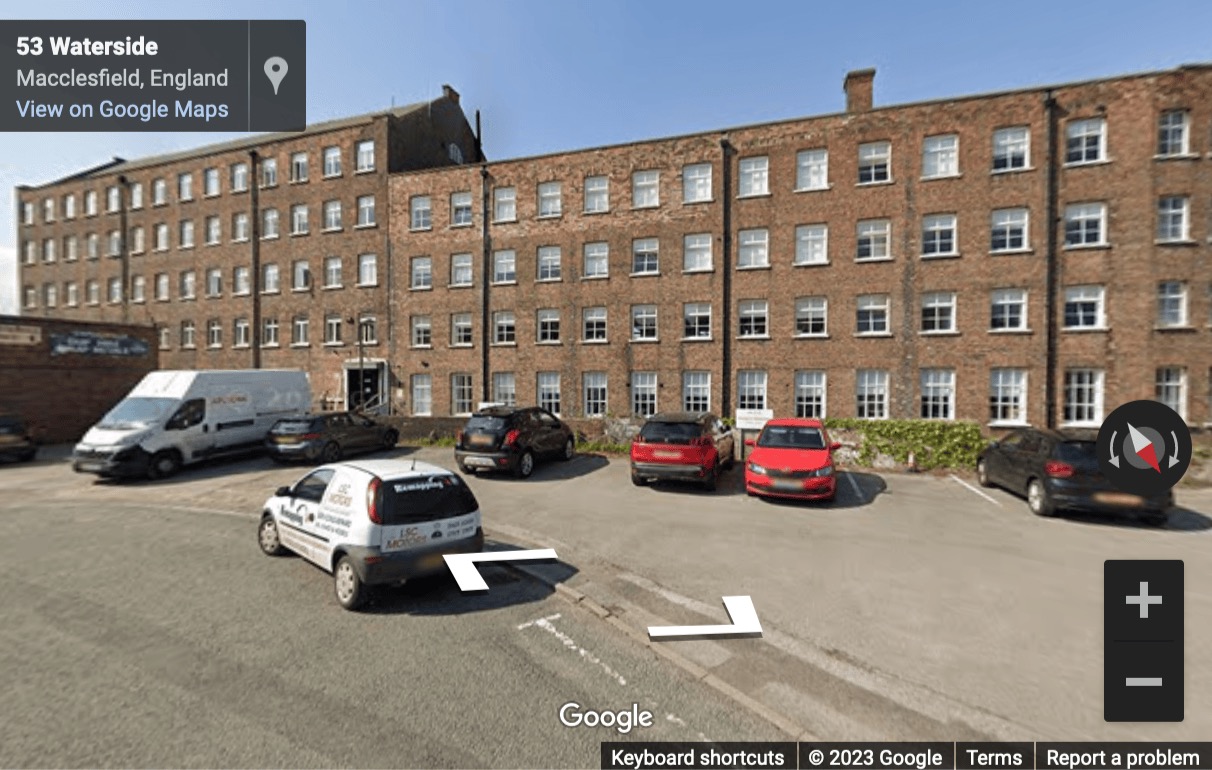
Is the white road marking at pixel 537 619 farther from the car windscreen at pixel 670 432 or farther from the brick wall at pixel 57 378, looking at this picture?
the brick wall at pixel 57 378

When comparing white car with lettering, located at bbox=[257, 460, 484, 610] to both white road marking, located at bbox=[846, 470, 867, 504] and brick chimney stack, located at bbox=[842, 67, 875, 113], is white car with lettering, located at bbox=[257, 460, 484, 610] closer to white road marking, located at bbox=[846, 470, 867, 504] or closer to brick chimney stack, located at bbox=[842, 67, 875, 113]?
white road marking, located at bbox=[846, 470, 867, 504]

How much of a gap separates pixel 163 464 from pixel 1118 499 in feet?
70.1

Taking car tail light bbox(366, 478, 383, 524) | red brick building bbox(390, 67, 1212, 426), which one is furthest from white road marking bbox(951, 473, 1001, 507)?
car tail light bbox(366, 478, 383, 524)

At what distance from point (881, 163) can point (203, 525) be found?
23314 mm

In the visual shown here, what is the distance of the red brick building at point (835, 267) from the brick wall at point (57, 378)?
7983 millimetres

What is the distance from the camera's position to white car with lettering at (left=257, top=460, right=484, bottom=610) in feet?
18.5

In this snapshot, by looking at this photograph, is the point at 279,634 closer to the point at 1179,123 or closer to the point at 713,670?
the point at 713,670

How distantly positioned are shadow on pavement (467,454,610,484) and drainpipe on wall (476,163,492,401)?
875 cm

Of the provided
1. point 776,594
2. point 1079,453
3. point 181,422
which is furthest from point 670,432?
point 181,422

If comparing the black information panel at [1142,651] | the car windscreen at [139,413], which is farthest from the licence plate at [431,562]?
the car windscreen at [139,413]

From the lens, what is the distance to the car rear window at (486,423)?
13.3m

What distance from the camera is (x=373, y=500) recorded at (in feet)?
18.9

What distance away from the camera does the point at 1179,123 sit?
17.1 m

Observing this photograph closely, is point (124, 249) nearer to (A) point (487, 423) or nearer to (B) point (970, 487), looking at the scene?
(A) point (487, 423)
